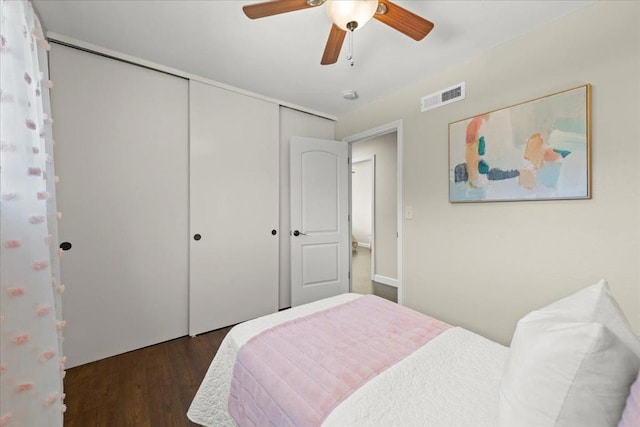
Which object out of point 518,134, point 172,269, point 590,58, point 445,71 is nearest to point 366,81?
point 445,71

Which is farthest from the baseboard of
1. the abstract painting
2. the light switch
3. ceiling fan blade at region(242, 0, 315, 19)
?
ceiling fan blade at region(242, 0, 315, 19)

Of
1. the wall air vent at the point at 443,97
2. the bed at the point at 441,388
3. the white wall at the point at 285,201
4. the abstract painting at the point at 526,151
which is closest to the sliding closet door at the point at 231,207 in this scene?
the white wall at the point at 285,201

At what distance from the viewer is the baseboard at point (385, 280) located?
3988 millimetres

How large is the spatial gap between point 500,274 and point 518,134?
102 centimetres

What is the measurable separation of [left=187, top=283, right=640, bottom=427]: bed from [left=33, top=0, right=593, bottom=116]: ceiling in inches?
69.5

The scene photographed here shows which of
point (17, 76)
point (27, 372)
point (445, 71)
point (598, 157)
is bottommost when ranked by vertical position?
point (27, 372)

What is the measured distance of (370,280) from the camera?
432cm

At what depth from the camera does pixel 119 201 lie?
212 centimetres

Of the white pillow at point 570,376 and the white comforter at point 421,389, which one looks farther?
the white comforter at point 421,389

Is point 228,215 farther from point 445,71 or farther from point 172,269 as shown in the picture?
point 445,71

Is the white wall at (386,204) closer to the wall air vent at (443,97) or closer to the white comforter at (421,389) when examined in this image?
the wall air vent at (443,97)

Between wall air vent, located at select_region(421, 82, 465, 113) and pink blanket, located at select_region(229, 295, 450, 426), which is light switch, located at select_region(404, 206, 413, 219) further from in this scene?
pink blanket, located at select_region(229, 295, 450, 426)

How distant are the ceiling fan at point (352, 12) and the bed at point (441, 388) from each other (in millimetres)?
1369

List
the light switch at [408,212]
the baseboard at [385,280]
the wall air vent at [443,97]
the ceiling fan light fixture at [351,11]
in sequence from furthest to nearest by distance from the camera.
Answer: the baseboard at [385,280], the light switch at [408,212], the wall air vent at [443,97], the ceiling fan light fixture at [351,11]
